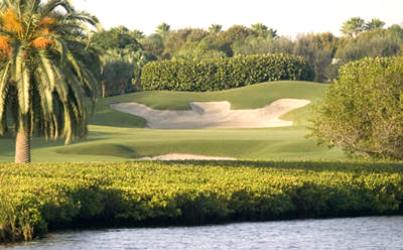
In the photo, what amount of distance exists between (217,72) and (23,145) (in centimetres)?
8217

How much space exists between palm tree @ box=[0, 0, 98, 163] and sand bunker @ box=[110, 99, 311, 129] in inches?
2137

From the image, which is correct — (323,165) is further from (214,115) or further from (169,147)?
(214,115)

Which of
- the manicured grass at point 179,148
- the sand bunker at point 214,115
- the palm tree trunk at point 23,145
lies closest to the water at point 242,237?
the palm tree trunk at point 23,145

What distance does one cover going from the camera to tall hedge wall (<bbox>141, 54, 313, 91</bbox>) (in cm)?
12244

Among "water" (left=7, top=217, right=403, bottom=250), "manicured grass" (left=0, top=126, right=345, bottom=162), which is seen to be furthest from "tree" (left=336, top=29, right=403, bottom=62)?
"water" (left=7, top=217, right=403, bottom=250)

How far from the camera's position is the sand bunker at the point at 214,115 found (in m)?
96.4

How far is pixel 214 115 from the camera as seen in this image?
334 ft

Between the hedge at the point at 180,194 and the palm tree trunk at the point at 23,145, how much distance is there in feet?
8.31

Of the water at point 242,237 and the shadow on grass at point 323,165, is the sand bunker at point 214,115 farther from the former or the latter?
the water at point 242,237

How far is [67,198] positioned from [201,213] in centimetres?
442

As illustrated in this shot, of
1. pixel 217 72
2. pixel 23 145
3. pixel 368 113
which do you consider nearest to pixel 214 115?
pixel 217 72

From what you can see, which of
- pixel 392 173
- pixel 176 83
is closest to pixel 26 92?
pixel 392 173

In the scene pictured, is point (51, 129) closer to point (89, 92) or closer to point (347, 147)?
point (89, 92)

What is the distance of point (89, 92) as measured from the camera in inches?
1634
